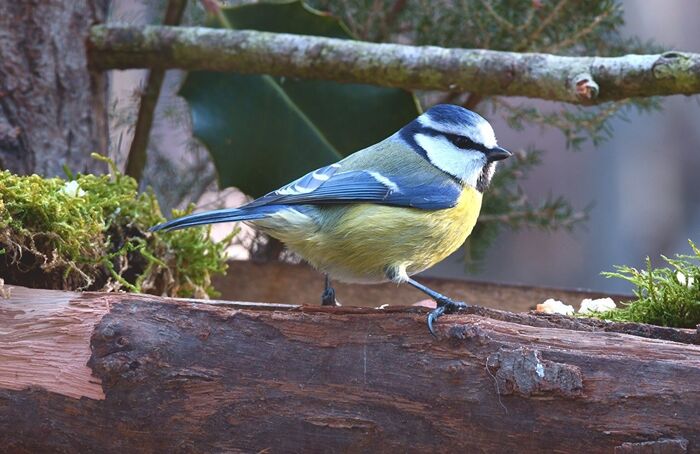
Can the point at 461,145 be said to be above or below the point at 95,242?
above

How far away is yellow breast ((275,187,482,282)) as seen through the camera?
1.36m

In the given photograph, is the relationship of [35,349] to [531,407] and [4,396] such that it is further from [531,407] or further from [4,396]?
[531,407]

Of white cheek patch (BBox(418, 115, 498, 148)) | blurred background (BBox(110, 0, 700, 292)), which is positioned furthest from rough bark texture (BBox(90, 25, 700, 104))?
blurred background (BBox(110, 0, 700, 292))

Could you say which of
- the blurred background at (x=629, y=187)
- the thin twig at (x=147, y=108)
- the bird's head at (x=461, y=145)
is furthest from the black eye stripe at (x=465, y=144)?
the blurred background at (x=629, y=187)

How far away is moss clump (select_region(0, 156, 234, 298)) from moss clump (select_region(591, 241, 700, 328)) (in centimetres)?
79

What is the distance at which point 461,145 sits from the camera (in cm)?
154

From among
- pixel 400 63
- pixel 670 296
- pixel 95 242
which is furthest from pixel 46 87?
pixel 670 296

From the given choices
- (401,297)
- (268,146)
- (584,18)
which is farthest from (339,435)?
(584,18)

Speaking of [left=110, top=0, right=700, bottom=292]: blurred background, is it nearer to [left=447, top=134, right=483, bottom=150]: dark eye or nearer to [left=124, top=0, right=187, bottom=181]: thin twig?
[left=124, top=0, right=187, bottom=181]: thin twig

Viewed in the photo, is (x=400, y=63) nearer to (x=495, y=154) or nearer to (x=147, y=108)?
(x=495, y=154)

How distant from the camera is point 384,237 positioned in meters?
1.36

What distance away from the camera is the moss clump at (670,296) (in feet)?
4.20

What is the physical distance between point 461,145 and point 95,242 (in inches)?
25.9

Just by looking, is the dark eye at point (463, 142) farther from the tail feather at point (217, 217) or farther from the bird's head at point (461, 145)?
the tail feather at point (217, 217)
